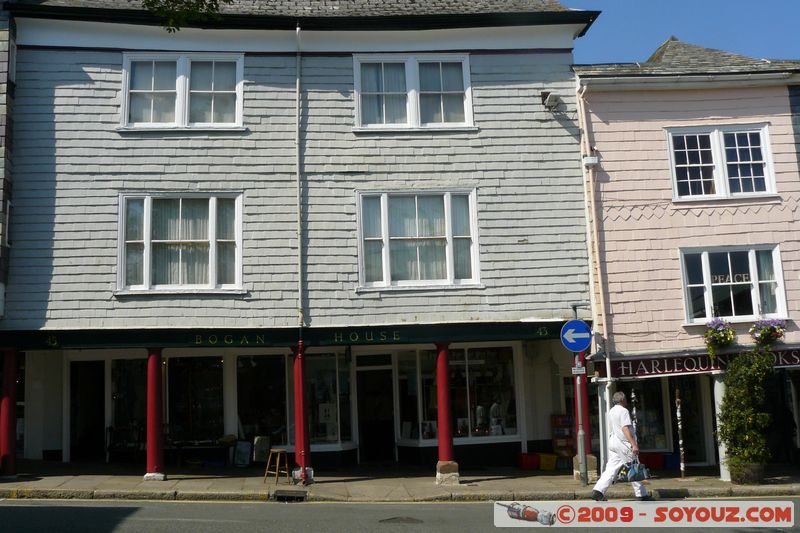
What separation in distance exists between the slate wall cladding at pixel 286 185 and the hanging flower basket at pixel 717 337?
2.55m

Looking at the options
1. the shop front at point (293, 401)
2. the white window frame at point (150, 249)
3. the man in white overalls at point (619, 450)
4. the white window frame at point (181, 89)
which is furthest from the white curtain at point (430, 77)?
the man in white overalls at point (619, 450)

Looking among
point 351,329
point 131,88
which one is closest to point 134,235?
point 131,88

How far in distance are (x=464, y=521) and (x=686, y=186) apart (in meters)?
9.11

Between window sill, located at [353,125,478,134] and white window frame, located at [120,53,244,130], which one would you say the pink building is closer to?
window sill, located at [353,125,478,134]

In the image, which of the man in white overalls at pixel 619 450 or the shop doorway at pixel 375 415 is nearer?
the man in white overalls at pixel 619 450

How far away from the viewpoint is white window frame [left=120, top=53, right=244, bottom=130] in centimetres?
1642

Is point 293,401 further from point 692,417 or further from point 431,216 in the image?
point 692,417

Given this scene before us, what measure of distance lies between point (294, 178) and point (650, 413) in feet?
31.0

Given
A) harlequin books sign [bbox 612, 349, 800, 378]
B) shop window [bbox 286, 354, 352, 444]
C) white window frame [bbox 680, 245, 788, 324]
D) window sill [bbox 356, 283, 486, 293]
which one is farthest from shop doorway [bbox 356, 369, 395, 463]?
white window frame [bbox 680, 245, 788, 324]

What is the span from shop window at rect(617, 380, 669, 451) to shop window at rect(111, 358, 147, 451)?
34.8 feet

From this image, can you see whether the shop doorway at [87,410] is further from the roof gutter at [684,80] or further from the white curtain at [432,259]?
the roof gutter at [684,80]

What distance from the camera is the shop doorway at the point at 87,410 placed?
18.2m

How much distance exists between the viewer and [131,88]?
16.6 meters

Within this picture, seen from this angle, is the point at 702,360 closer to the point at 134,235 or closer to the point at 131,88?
the point at 134,235
